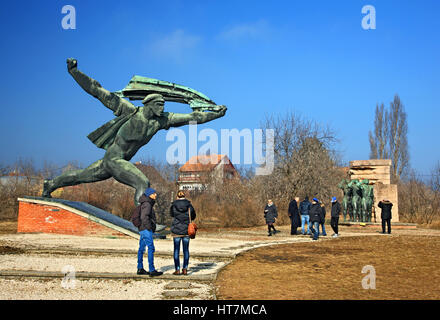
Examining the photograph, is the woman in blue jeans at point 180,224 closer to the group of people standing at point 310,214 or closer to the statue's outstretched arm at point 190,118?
the statue's outstretched arm at point 190,118

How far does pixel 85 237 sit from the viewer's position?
433 inches

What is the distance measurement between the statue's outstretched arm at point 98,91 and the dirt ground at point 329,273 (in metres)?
5.55

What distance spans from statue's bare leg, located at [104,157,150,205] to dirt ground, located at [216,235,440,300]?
345 centimetres

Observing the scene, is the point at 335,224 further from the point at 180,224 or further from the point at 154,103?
the point at 180,224

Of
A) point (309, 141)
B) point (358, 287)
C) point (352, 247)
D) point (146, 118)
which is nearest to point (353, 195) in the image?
point (309, 141)

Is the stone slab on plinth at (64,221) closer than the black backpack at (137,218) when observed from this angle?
No

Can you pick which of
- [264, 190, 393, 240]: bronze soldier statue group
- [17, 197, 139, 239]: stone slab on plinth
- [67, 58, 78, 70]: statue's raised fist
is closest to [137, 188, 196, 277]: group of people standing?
[17, 197, 139, 239]: stone slab on plinth

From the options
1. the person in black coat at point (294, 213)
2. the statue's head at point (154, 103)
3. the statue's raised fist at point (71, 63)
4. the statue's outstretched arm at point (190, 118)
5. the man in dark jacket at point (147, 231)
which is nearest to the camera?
the man in dark jacket at point (147, 231)

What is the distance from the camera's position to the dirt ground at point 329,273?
5.50m

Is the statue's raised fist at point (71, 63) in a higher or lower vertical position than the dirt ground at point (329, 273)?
higher

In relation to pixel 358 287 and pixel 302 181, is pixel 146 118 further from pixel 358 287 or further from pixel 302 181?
pixel 302 181

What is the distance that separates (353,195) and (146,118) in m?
12.9

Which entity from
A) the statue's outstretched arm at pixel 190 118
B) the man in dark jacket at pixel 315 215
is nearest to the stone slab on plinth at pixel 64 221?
the statue's outstretched arm at pixel 190 118

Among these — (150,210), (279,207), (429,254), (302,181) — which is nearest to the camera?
(150,210)
